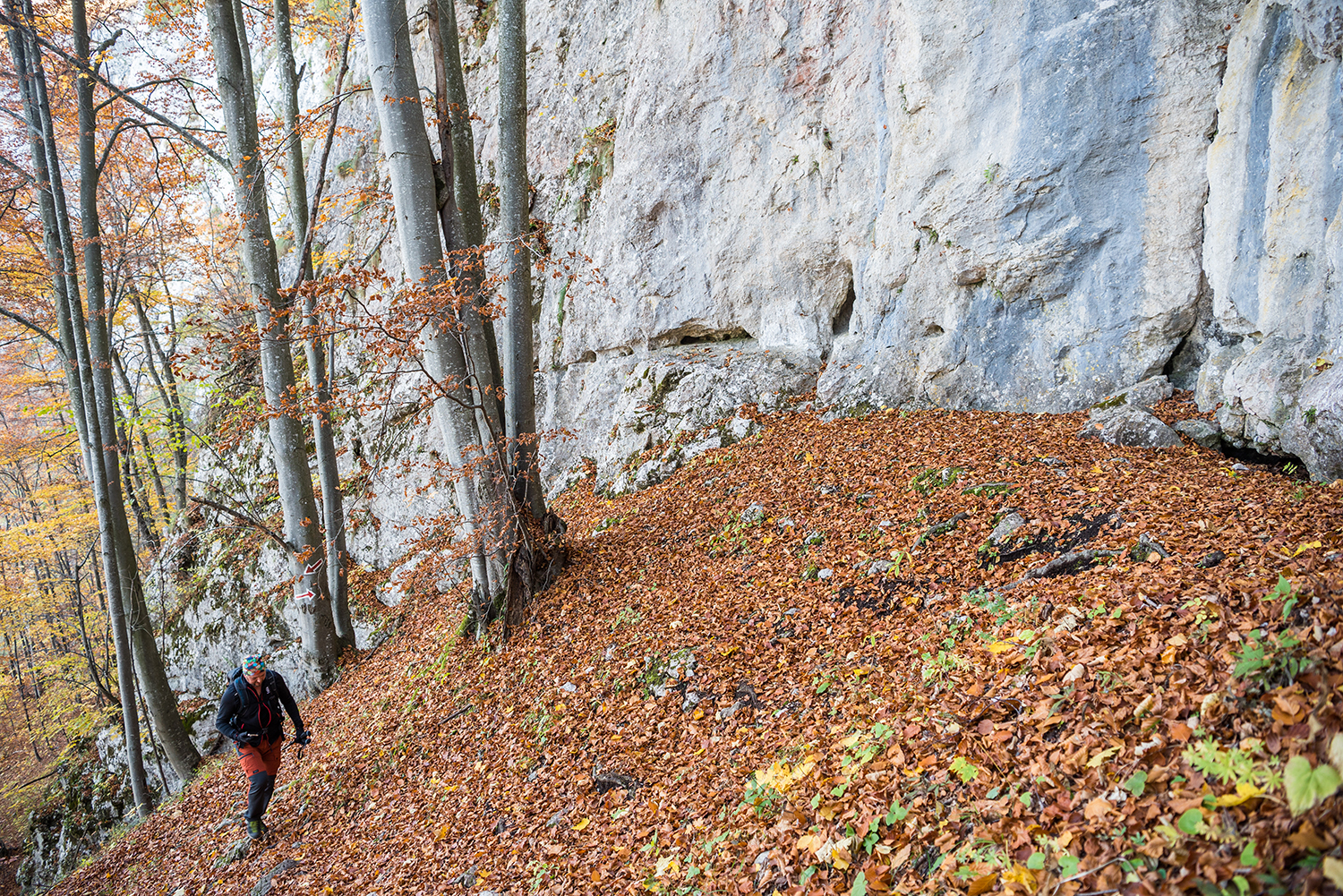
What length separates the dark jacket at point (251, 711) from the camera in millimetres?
5641

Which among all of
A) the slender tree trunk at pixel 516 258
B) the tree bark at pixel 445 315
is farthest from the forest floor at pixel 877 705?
the slender tree trunk at pixel 516 258

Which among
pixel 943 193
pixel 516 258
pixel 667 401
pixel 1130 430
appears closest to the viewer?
pixel 1130 430

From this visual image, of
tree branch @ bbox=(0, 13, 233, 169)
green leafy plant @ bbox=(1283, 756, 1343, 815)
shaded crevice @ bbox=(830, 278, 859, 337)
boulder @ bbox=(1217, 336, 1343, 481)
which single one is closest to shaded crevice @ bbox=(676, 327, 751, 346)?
shaded crevice @ bbox=(830, 278, 859, 337)

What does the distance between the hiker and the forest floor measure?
333mm

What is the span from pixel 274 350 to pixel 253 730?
5.10 m

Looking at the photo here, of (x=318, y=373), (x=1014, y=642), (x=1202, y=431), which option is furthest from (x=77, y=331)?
(x=1202, y=431)

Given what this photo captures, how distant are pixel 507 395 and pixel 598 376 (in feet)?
17.4

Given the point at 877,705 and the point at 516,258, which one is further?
the point at 516,258

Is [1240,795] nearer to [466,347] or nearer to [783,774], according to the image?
[783,774]

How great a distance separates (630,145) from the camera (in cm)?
1131

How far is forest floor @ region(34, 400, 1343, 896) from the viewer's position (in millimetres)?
2082

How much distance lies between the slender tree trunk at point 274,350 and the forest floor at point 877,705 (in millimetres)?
1579

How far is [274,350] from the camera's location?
331 inches

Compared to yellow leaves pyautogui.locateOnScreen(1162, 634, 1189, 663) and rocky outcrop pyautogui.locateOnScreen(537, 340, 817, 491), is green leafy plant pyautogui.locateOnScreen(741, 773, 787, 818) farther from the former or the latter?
rocky outcrop pyautogui.locateOnScreen(537, 340, 817, 491)
